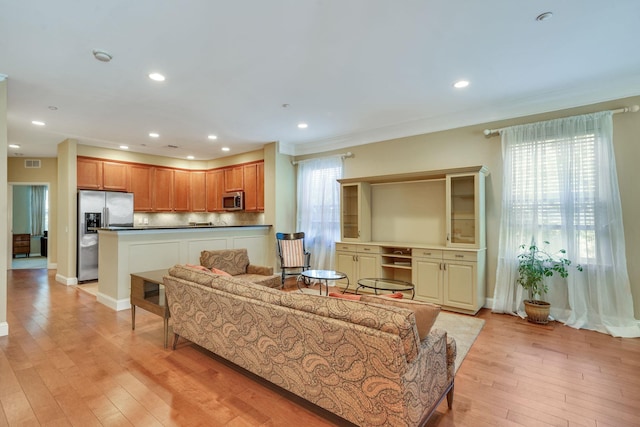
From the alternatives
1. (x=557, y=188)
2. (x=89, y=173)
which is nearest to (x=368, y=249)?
(x=557, y=188)

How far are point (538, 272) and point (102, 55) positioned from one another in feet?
17.0

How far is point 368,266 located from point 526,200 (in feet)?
7.69

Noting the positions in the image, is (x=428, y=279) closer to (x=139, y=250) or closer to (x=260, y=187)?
(x=260, y=187)

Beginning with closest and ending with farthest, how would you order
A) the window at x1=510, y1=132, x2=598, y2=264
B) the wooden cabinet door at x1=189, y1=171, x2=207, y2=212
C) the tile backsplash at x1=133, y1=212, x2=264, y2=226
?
the window at x1=510, y1=132, x2=598, y2=264 → the tile backsplash at x1=133, y1=212, x2=264, y2=226 → the wooden cabinet door at x1=189, y1=171, x2=207, y2=212

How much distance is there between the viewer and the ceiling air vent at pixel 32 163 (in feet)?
24.7

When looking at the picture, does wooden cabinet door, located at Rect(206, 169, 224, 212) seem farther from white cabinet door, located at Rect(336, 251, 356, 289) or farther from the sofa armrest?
white cabinet door, located at Rect(336, 251, 356, 289)

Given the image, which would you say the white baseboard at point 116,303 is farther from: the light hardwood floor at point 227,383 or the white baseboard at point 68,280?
the white baseboard at point 68,280

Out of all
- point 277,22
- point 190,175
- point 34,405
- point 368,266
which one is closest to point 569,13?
point 277,22

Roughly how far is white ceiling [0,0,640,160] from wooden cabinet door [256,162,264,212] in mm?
A: 1733

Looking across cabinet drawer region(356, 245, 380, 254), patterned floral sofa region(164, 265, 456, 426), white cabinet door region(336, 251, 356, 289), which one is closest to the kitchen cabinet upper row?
white cabinet door region(336, 251, 356, 289)

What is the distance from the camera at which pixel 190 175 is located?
7891 millimetres

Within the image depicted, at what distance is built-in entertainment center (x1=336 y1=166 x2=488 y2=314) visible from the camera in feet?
13.6

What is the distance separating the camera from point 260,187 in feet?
21.7

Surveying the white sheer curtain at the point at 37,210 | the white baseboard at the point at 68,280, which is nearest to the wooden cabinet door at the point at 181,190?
the white baseboard at the point at 68,280
